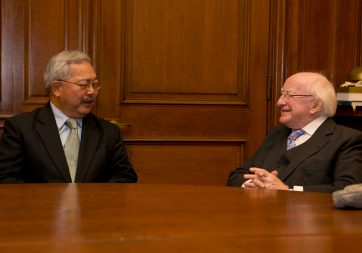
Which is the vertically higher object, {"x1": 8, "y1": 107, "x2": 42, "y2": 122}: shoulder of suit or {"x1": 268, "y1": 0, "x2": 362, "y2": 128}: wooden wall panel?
{"x1": 268, "y1": 0, "x2": 362, "y2": 128}: wooden wall panel

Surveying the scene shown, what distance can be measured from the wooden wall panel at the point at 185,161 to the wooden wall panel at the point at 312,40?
43 centimetres

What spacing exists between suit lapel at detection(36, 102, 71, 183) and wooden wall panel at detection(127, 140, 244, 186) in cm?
98

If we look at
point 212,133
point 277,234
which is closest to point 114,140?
point 212,133

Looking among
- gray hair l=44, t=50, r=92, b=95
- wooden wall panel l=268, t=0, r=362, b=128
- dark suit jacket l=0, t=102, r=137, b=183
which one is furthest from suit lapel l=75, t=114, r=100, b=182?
wooden wall panel l=268, t=0, r=362, b=128

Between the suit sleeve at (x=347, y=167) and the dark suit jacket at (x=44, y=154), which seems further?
the dark suit jacket at (x=44, y=154)

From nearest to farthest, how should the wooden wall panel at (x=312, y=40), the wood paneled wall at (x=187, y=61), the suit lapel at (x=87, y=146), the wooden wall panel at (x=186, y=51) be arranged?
1. the suit lapel at (x=87, y=146)
2. the wood paneled wall at (x=187, y=61)
3. the wooden wall panel at (x=186, y=51)
4. the wooden wall panel at (x=312, y=40)

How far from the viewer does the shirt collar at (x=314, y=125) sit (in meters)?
2.44

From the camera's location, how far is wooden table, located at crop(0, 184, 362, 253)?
90 centimetres

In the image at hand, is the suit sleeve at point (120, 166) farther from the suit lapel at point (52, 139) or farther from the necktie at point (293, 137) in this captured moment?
the necktie at point (293, 137)

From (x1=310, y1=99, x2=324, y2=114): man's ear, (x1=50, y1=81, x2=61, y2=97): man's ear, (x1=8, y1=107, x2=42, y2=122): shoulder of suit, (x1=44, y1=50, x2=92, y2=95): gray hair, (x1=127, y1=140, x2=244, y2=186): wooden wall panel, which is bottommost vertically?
(x1=127, y1=140, x2=244, y2=186): wooden wall panel

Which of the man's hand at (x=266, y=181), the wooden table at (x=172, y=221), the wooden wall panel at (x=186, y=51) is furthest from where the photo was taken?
the wooden wall panel at (x=186, y=51)

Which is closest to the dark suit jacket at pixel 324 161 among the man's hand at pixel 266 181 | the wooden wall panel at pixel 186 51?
the man's hand at pixel 266 181

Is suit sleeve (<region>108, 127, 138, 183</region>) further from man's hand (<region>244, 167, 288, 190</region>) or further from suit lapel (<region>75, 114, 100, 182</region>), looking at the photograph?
man's hand (<region>244, 167, 288, 190</region>)

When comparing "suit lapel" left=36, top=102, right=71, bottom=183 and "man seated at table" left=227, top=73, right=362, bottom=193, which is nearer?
"man seated at table" left=227, top=73, right=362, bottom=193
